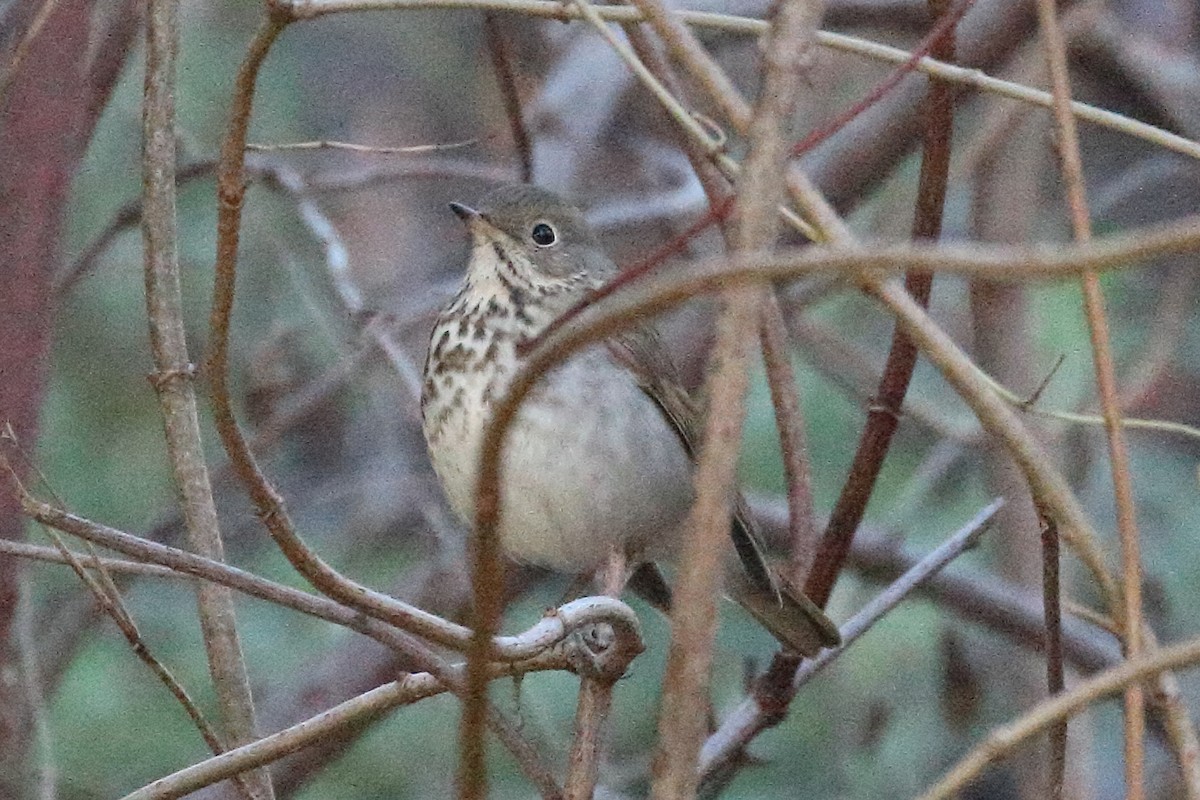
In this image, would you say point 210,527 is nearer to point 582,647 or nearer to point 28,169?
point 582,647

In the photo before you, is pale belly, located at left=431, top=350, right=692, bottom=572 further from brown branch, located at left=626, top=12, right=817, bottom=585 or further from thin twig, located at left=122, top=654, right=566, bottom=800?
thin twig, located at left=122, top=654, right=566, bottom=800

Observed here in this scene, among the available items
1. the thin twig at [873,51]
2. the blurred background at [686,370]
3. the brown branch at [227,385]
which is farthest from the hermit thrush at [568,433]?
the brown branch at [227,385]

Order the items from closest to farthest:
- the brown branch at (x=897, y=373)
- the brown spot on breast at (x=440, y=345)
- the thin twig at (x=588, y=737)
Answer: the thin twig at (x=588, y=737) < the brown branch at (x=897, y=373) < the brown spot on breast at (x=440, y=345)

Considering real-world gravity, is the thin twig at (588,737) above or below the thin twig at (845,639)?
below

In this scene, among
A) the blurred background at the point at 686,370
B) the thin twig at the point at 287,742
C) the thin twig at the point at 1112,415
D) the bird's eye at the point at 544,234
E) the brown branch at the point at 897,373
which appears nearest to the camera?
the thin twig at the point at 1112,415

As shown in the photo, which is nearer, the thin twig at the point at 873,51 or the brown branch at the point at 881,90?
the brown branch at the point at 881,90

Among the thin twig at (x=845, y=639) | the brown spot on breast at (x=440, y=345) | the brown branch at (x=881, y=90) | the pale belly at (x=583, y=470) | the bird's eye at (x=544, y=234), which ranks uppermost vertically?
the bird's eye at (x=544, y=234)

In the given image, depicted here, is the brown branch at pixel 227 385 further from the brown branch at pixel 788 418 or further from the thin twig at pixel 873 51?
the brown branch at pixel 788 418

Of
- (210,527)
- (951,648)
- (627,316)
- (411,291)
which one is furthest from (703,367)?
(627,316)
